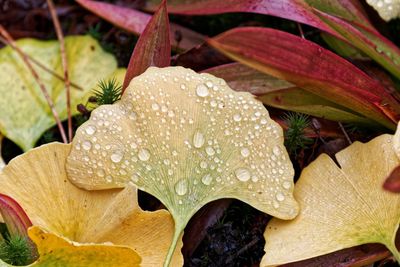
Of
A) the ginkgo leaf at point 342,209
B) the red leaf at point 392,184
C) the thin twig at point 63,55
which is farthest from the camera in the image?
the thin twig at point 63,55

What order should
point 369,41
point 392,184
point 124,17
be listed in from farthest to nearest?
point 124,17
point 369,41
point 392,184

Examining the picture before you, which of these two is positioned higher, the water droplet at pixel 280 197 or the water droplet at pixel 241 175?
the water droplet at pixel 280 197

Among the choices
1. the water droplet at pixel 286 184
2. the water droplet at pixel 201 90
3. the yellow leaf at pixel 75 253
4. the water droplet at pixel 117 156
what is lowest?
Result: the yellow leaf at pixel 75 253

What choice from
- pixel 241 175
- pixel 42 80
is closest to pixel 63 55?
pixel 42 80

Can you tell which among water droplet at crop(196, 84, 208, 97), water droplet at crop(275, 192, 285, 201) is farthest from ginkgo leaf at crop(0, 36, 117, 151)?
water droplet at crop(275, 192, 285, 201)

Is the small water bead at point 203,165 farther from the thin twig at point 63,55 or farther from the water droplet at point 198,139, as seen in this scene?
the thin twig at point 63,55

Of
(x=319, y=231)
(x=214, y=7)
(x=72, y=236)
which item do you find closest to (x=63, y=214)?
(x=72, y=236)

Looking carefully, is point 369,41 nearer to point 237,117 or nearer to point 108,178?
point 237,117

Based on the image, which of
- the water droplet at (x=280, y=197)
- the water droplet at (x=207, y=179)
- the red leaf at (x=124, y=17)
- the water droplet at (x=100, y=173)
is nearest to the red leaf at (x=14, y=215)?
the water droplet at (x=100, y=173)
